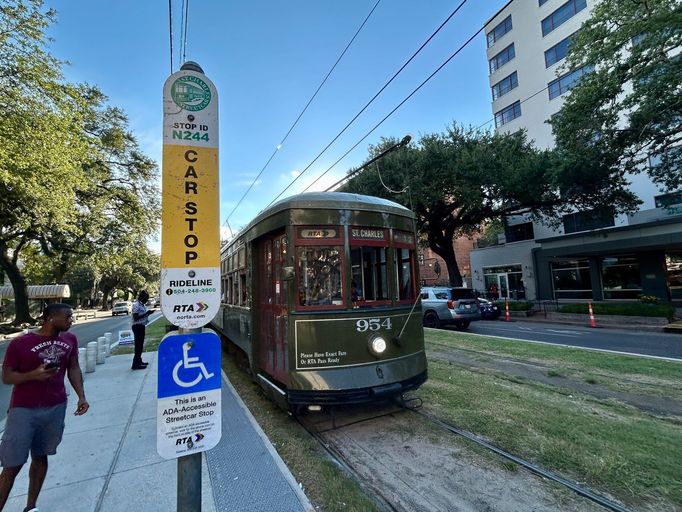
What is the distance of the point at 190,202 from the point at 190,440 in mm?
1287

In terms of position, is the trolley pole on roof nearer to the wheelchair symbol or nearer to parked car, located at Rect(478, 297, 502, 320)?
the wheelchair symbol

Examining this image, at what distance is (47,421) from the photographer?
305 cm

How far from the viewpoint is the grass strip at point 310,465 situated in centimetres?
318

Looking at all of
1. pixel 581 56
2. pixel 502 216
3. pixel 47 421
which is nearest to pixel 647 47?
pixel 581 56

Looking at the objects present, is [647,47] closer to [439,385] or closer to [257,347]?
[439,385]

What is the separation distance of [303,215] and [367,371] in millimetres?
2189

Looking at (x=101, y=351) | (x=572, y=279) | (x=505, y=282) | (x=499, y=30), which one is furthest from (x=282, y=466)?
(x=499, y=30)

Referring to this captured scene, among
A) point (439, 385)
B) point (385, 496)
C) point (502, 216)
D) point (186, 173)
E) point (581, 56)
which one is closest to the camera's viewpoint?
point (186, 173)

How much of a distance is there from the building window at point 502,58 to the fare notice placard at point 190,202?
35633 millimetres

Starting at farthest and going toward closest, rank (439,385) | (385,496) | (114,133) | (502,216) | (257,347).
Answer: (502,216) < (114,133) < (439,385) < (257,347) < (385,496)

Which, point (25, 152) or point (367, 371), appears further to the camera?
point (25, 152)

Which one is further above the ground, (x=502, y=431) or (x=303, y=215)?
(x=303, y=215)

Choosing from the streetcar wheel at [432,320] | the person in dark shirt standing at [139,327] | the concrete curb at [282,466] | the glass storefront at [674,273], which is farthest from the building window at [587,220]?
the person in dark shirt standing at [139,327]

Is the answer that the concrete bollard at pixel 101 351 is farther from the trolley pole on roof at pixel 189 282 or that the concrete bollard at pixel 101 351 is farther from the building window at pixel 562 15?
the building window at pixel 562 15
